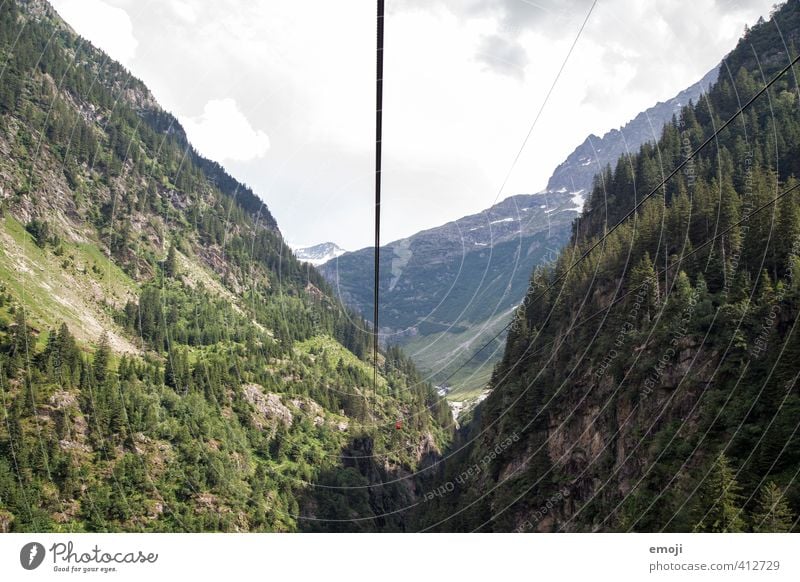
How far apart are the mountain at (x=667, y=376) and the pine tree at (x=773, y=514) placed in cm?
6

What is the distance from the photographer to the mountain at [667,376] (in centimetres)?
2611

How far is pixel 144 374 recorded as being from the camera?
329 feet

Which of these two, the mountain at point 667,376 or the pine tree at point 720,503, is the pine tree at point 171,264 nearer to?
the mountain at point 667,376

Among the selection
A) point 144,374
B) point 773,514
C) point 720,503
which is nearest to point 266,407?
point 144,374

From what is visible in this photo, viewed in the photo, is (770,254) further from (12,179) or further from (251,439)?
(12,179)

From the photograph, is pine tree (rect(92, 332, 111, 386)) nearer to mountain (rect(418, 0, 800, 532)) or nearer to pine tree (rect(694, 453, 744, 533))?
mountain (rect(418, 0, 800, 532))

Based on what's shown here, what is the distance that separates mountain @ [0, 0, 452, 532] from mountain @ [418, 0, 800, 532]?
30.9 m

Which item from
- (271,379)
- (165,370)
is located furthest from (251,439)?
(271,379)
